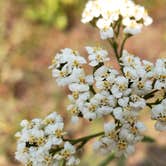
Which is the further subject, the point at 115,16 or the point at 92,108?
the point at 115,16

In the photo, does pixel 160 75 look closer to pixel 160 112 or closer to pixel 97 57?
pixel 160 112

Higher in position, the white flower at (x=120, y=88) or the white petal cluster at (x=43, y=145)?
the white flower at (x=120, y=88)

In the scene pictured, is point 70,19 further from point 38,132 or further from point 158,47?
point 38,132

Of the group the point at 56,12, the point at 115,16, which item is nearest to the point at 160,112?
the point at 115,16

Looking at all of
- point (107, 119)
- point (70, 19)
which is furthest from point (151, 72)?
point (70, 19)

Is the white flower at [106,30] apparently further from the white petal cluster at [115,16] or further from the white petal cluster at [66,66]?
the white petal cluster at [66,66]

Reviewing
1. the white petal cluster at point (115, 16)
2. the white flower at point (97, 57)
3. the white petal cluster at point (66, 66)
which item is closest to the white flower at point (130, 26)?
the white petal cluster at point (115, 16)
